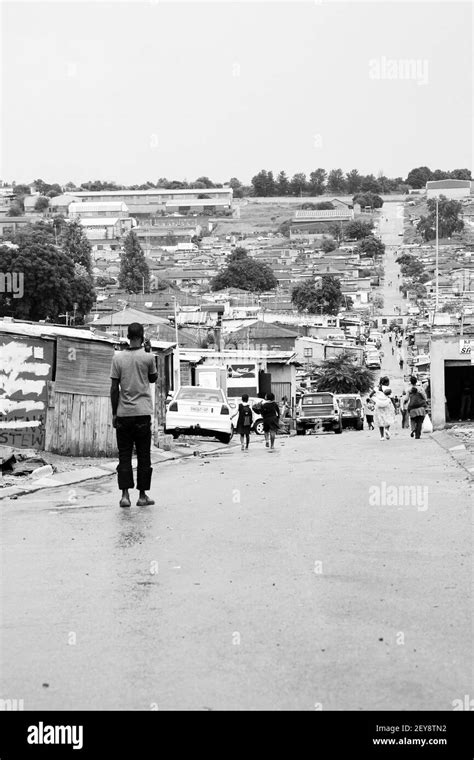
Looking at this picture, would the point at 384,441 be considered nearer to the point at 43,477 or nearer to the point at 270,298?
the point at 43,477

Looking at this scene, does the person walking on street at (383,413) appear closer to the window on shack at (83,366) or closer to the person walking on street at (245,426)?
the person walking on street at (245,426)

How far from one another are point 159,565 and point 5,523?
111 inches

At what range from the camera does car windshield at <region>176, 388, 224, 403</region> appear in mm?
27203

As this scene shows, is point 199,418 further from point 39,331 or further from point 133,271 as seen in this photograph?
point 133,271

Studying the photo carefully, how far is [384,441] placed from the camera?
2480 centimetres

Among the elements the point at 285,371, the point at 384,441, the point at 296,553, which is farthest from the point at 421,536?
the point at 285,371

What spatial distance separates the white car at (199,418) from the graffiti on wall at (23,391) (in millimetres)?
7473

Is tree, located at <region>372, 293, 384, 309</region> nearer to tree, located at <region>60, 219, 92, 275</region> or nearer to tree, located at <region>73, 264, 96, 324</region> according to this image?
tree, located at <region>60, 219, 92, 275</region>

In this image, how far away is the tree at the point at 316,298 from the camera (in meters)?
129

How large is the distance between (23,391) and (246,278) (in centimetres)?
13878

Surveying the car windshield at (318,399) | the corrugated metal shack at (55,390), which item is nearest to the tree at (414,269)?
the car windshield at (318,399)

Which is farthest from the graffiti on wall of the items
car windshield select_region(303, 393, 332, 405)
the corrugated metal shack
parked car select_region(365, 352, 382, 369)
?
parked car select_region(365, 352, 382, 369)

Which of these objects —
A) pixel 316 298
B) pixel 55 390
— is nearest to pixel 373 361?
pixel 316 298

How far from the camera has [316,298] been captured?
130m
